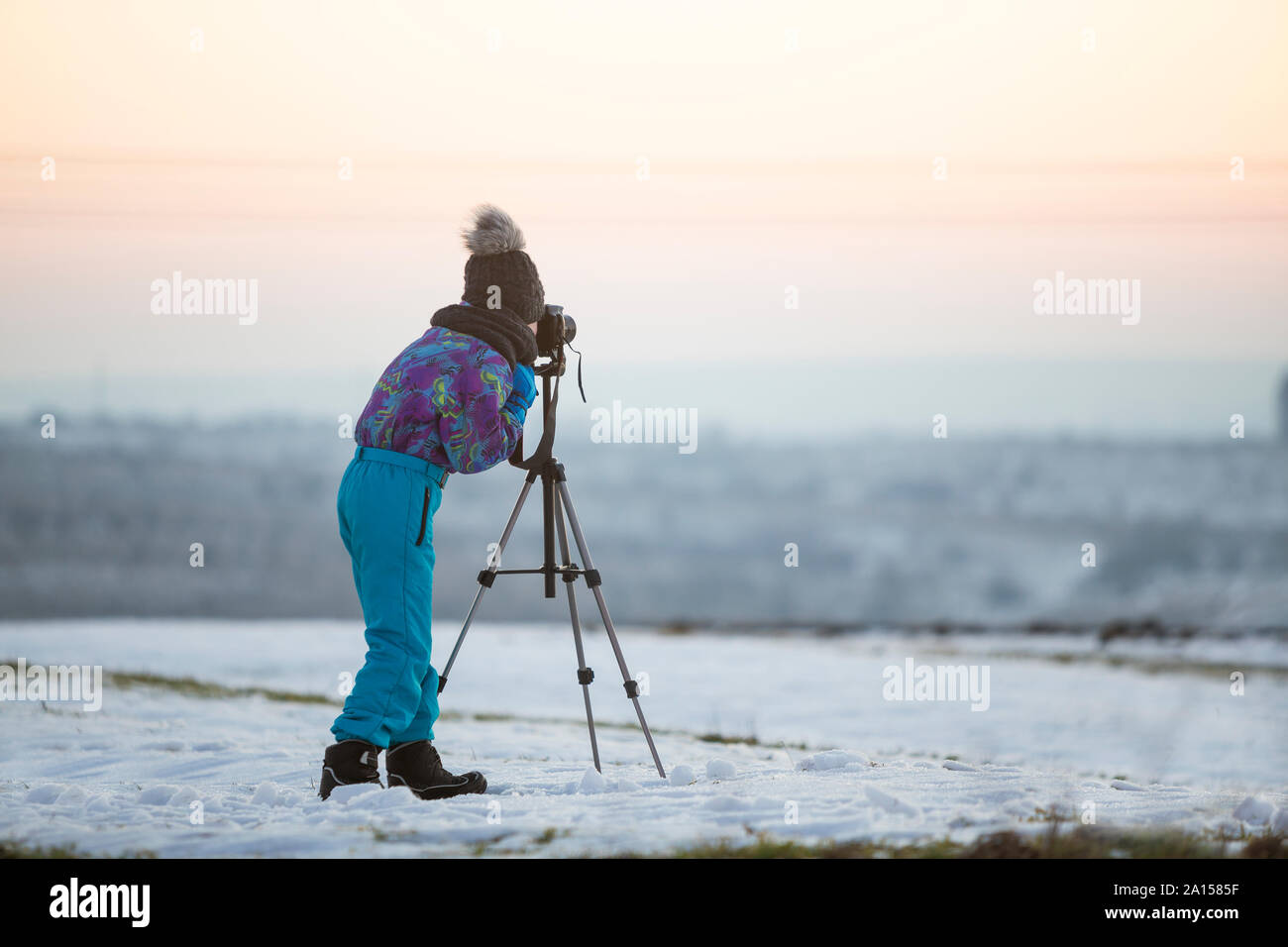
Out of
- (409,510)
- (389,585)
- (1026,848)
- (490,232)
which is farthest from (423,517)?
(1026,848)

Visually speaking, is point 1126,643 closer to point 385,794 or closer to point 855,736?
point 855,736

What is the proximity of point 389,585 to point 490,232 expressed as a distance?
5.16ft

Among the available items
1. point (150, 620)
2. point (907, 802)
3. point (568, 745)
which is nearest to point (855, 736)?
point (568, 745)

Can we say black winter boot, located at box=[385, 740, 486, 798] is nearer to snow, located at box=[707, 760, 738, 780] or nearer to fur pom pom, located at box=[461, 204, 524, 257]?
snow, located at box=[707, 760, 738, 780]

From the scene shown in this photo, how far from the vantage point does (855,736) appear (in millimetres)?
→ 8938

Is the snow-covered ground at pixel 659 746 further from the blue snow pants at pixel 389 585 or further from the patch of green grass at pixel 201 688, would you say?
the blue snow pants at pixel 389 585

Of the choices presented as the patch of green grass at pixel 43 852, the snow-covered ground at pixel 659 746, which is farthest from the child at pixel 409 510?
the patch of green grass at pixel 43 852

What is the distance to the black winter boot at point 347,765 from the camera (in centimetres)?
448

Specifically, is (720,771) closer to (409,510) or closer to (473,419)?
(409,510)

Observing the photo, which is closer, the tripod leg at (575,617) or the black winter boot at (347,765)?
the black winter boot at (347,765)

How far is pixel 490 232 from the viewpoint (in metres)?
4.96

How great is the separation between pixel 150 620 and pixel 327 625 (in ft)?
8.85

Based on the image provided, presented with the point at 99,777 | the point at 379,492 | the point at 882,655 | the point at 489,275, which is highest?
the point at 489,275

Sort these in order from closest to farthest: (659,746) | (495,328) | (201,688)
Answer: (495,328)
(659,746)
(201,688)
